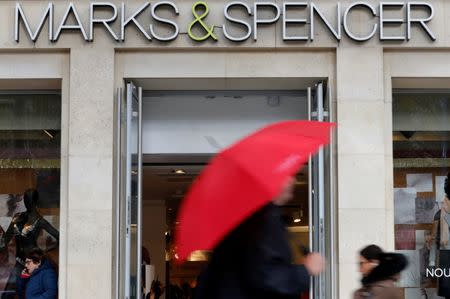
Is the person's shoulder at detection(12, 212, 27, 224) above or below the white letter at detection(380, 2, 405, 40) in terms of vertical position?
below

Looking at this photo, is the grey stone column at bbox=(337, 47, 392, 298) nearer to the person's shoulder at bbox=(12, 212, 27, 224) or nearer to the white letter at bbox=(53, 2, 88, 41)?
the white letter at bbox=(53, 2, 88, 41)

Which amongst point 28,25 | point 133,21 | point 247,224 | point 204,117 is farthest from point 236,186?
point 204,117

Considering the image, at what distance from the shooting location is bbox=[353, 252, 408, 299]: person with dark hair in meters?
5.88

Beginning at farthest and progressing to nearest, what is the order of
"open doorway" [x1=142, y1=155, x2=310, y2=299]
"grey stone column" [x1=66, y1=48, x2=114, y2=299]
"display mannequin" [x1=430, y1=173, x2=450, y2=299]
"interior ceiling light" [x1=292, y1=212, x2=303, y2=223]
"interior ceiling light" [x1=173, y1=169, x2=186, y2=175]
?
"interior ceiling light" [x1=292, y1=212, x2=303, y2=223], "interior ceiling light" [x1=173, y1=169, x2=186, y2=175], "open doorway" [x1=142, y1=155, x2=310, y2=299], "display mannequin" [x1=430, y1=173, x2=450, y2=299], "grey stone column" [x1=66, y1=48, x2=114, y2=299]

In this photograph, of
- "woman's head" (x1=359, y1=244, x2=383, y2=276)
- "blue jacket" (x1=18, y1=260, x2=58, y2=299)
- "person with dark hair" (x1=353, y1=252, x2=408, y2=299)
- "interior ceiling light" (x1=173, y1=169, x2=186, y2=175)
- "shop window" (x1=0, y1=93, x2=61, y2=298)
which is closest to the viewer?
"person with dark hair" (x1=353, y1=252, x2=408, y2=299)

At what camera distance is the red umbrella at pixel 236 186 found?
399 centimetres

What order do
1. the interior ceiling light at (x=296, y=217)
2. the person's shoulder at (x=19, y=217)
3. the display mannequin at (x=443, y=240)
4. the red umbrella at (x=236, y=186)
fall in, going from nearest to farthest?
the red umbrella at (x=236, y=186) → the display mannequin at (x=443, y=240) → the person's shoulder at (x=19, y=217) → the interior ceiling light at (x=296, y=217)

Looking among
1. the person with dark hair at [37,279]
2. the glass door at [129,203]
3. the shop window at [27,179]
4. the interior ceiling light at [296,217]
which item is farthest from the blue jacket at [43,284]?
the interior ceiling light at [296,217]

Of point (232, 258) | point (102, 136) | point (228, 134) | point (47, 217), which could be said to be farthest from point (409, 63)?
point (232, 258)

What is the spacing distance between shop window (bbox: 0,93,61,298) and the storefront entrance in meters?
1.22

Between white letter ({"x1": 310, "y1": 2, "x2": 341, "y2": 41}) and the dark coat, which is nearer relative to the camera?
the dark coat

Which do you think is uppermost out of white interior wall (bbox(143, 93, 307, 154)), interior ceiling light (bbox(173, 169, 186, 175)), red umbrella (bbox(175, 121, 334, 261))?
white interior wall (bbox(143, 93, 307, 154))

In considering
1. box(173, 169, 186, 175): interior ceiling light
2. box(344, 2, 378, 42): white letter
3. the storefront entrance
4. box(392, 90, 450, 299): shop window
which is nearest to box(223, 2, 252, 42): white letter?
the storefront entrance

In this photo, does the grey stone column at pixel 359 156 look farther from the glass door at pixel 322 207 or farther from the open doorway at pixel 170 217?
the open doorway at pixel 170 217
